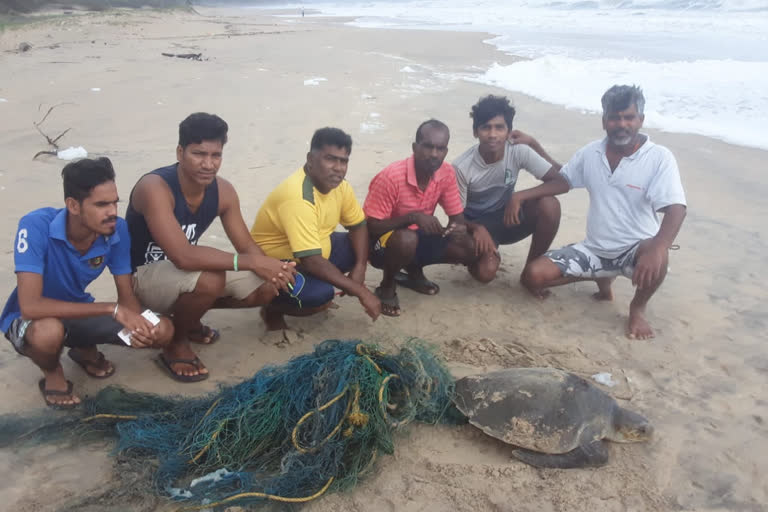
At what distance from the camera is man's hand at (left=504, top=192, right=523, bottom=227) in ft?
12.2

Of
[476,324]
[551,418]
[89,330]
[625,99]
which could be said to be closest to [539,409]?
[551,418]

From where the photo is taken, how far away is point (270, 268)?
277cm

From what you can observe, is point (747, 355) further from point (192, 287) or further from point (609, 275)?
point (192, 287)

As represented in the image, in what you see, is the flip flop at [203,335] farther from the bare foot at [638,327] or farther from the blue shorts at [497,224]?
the bare foot at [638,327]

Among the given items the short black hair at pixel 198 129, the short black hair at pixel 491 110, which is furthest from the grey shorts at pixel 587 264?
the short black hair at pixel 198 129

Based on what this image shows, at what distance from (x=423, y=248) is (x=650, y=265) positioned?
1.38 meters

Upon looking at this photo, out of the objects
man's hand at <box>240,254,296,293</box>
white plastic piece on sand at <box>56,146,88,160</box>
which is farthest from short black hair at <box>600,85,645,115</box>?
white plastic piece on sand at <box>56,146,88,160</box>

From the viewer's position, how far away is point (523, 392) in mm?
2457

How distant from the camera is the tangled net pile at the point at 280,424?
2.07 m

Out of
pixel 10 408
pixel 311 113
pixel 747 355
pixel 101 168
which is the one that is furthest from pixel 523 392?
pixel 311 113

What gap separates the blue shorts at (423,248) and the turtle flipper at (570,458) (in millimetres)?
1589

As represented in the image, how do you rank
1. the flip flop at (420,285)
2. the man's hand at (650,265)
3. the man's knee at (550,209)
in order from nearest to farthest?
the man's hand at (650,265), the man's knee at (550,209), the flip flop at (420,285)

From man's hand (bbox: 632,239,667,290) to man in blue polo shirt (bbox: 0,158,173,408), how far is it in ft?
8.62

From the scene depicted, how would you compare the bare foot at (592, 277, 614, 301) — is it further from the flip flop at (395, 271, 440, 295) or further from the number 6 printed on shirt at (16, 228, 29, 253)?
the number 6 printed on shirt at (16, 228, 29, 253)
